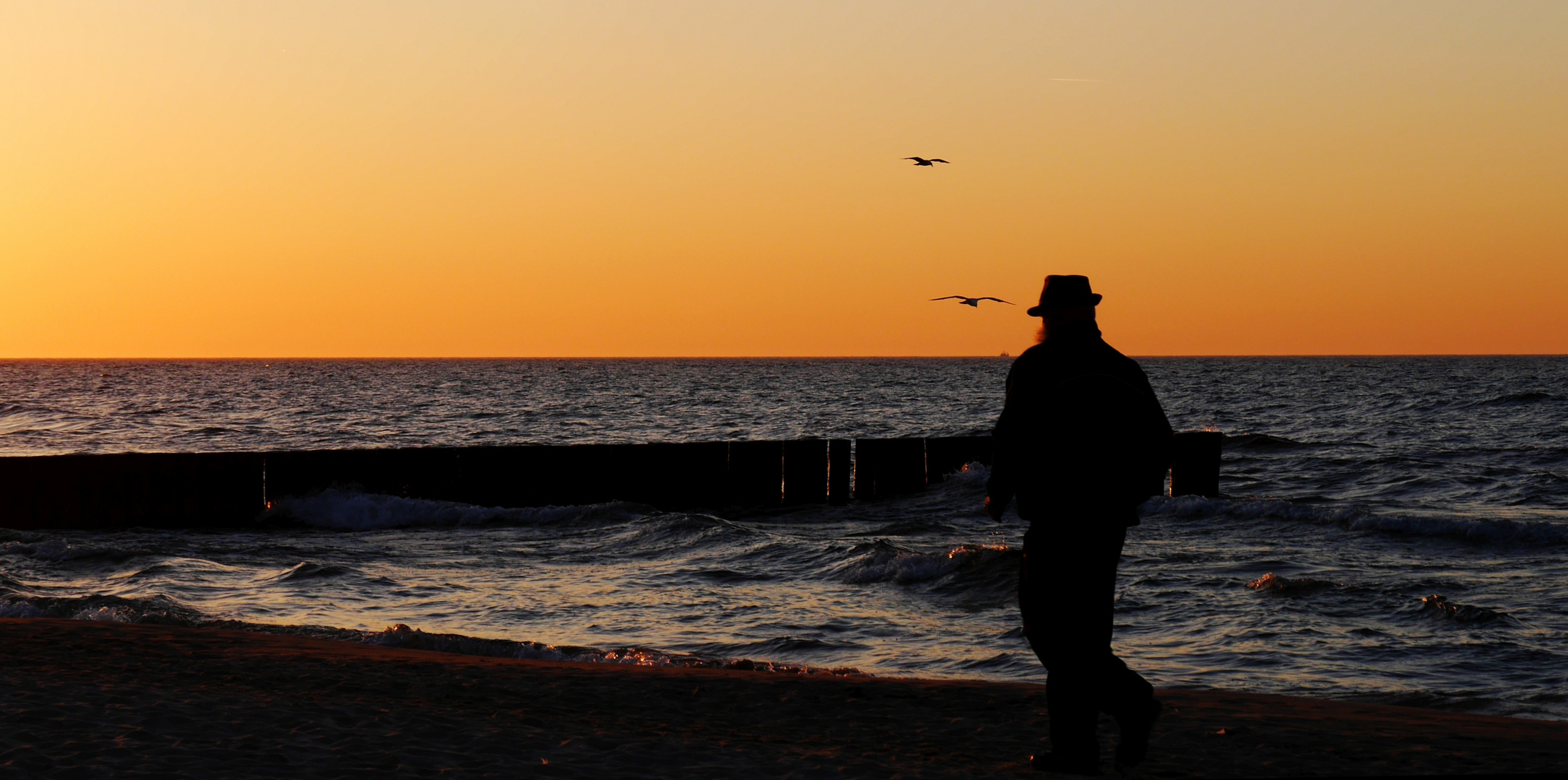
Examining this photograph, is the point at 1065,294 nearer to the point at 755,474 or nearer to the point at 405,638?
the point at 405,638

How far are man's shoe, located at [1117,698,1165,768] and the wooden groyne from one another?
16.9 meters

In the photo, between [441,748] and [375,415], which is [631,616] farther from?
[375,415]

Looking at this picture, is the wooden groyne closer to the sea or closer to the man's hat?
the sea

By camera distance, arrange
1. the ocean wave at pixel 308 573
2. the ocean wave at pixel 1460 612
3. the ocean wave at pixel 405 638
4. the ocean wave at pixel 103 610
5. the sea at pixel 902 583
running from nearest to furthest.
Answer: the ocean wave at pixel 405 638 → the sea at pixel 902 583 → the ocean wave at pixel 103 610 → the ocean wave at pixel 1460 612 → the ocean wave at pixel 308 573

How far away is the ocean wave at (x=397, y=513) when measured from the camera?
19.3 m

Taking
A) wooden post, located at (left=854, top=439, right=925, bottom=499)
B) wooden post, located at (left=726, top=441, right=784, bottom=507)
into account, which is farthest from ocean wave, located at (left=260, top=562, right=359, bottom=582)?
wooden post, located at (left=854, top=439, right=925, bottom=499)

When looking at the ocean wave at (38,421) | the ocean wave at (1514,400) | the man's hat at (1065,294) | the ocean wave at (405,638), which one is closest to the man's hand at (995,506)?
the man's hat at (1065,294)

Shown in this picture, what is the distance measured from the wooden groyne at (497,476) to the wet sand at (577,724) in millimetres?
10127

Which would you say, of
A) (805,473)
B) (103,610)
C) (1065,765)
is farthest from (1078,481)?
(805,473)

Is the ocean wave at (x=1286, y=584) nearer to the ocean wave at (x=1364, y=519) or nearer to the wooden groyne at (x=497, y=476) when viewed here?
the ocean wave at (x=1364, y=519)

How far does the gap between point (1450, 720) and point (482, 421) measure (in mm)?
49629

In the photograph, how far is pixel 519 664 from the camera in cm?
864

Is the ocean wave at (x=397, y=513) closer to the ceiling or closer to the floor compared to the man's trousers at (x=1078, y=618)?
closer to the floor

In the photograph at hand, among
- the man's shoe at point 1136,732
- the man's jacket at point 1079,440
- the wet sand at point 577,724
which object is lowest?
the wet sand at point 577,724
